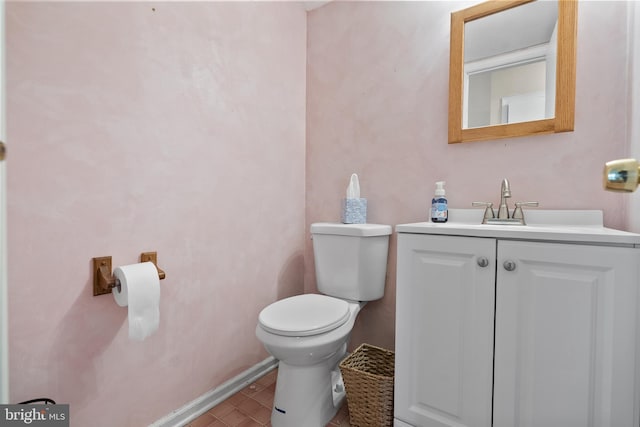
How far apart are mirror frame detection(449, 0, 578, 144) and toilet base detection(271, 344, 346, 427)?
1220mm

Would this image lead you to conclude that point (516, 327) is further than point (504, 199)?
No

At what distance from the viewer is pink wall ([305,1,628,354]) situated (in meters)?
1.17

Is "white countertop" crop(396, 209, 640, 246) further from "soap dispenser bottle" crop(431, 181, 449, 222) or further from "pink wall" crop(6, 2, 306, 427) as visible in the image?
"pink wall" crop(6, 2, 306, 427)

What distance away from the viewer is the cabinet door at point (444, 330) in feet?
3.26

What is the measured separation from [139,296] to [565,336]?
1302mm

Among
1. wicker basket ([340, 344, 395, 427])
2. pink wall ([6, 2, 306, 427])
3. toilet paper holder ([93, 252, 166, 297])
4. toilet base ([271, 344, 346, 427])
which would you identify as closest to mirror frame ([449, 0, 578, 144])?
pink wall ([6, 2, 306, 427])

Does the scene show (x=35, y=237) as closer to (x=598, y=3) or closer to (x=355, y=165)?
(x=355, y=165)

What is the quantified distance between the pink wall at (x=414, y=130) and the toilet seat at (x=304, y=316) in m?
0.44

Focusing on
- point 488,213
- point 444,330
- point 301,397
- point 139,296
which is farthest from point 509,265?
point 139,296

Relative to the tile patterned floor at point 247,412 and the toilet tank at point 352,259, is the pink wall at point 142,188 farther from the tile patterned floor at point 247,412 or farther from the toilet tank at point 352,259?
the toilet tank at point 352,259

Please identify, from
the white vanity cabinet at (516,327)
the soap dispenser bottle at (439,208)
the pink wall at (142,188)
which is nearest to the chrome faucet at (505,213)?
the soap dispenser bottle at (439,208)

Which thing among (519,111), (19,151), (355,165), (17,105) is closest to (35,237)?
(19,151)

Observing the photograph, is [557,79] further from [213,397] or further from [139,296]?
[213,397]

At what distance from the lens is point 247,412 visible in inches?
54.6
